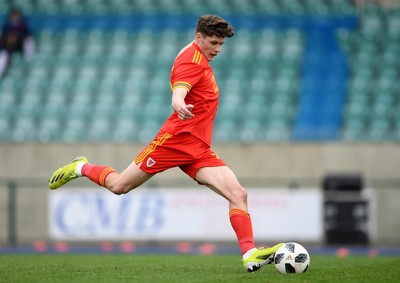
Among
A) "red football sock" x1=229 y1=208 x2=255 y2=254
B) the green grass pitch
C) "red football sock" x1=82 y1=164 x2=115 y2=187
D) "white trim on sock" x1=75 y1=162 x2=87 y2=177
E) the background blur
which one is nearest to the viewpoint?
the green grass pitch

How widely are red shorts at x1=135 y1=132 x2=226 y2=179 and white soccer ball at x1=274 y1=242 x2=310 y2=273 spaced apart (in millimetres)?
1054

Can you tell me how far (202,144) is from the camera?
8828 millimetres

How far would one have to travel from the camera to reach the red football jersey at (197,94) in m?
8.54

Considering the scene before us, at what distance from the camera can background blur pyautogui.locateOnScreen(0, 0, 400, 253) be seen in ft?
57.9

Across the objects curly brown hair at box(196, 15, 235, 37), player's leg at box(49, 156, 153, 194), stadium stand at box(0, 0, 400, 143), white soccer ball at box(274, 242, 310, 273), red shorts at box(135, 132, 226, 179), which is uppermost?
stadium stand at box(0, 0, 400, 143)

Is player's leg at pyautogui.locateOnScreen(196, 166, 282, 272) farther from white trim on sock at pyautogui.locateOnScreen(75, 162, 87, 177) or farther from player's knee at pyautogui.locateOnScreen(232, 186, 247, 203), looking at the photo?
white trim on sock at pyautogui.locateOnScreen(75, 162, 87, 177)

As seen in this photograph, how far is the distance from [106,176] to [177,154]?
0.93 m

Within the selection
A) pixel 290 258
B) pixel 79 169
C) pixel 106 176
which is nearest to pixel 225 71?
pixel 79 169

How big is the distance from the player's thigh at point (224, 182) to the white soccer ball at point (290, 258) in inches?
25.2

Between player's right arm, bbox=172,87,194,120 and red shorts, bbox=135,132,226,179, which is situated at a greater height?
player's right arm, bbox=172,87,194,120

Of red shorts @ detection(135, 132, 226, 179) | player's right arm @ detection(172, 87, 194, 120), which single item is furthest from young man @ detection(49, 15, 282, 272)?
player's right arm @ detection(172, 87, 194, 120)

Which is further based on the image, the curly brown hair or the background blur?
the background blur

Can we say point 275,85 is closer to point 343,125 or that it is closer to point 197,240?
point 343,125

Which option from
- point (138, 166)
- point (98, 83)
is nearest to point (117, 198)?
point (98, 83)
